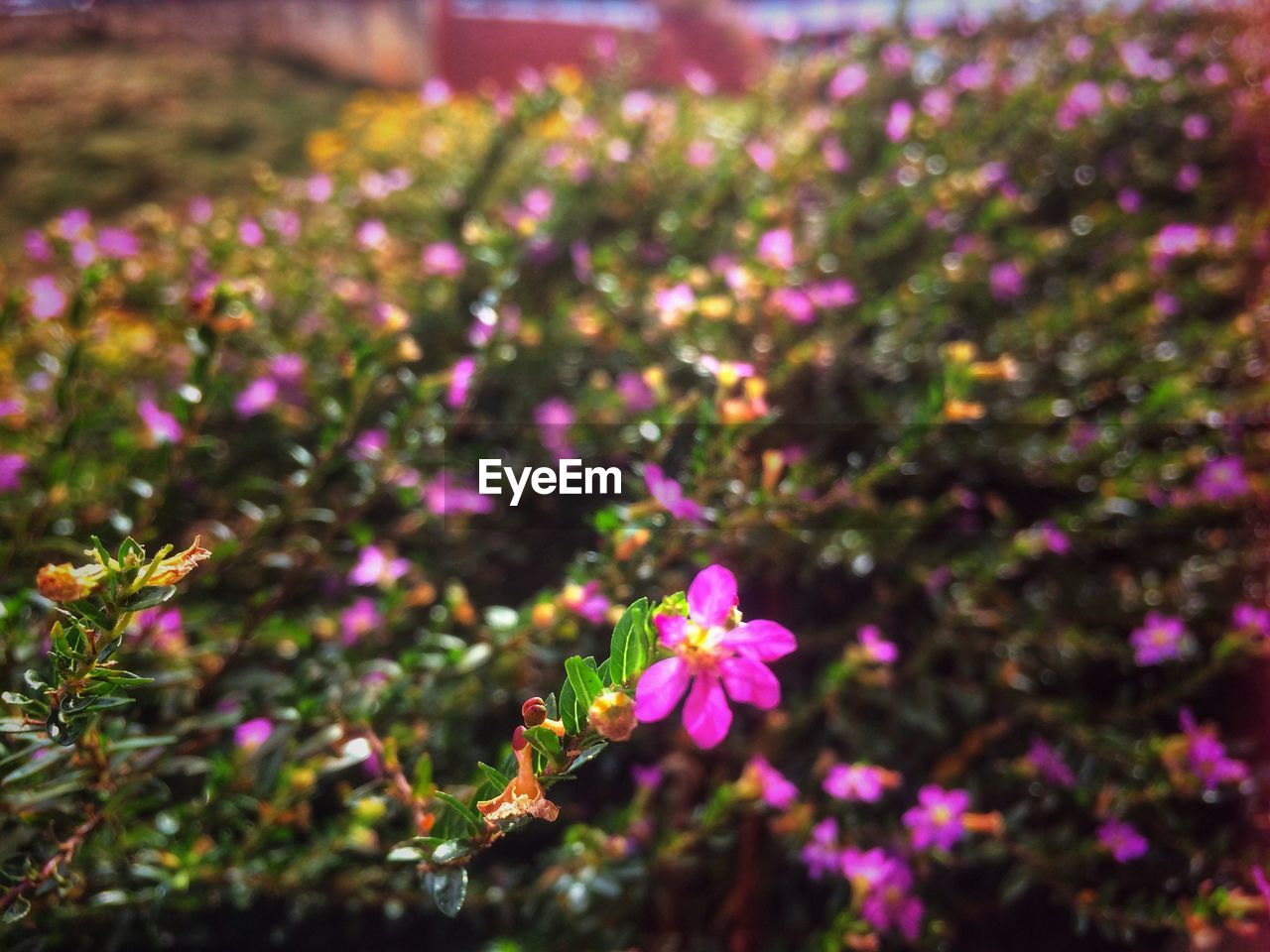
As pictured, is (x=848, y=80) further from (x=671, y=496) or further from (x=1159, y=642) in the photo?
(x=671, y=496)

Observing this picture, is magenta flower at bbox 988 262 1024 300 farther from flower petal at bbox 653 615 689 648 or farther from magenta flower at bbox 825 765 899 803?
flower petal at bbox 653 615 689 648

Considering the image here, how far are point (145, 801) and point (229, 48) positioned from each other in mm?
5369

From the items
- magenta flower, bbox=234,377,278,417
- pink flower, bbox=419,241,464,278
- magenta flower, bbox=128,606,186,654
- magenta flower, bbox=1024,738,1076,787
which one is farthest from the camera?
pink flower, bbox=419,241,464,278

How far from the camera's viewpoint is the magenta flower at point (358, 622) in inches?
46.0

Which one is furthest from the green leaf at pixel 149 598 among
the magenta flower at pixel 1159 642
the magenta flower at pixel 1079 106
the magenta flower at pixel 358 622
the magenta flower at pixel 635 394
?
the magenta flower at pixel 1079 106

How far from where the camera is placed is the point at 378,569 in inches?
48.6

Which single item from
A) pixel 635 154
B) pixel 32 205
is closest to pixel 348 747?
pixel 635 154

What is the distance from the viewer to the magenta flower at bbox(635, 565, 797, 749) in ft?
1.78

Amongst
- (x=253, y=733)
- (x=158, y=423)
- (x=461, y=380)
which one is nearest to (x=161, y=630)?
(x=253, y=733)

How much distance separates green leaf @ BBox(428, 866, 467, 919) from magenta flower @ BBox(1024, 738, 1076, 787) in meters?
0.97

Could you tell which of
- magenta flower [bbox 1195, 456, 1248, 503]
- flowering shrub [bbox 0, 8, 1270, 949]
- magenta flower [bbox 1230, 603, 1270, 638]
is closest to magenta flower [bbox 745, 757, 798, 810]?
flowering shrub [bbox 0, 8, 1270, 949]

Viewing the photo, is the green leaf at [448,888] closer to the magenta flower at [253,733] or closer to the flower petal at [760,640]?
the flower petal at [760,640]

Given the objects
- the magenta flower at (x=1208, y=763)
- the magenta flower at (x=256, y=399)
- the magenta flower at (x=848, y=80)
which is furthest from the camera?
the magenta flower at (x=848, y=80)

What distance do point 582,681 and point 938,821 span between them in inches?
34.2
